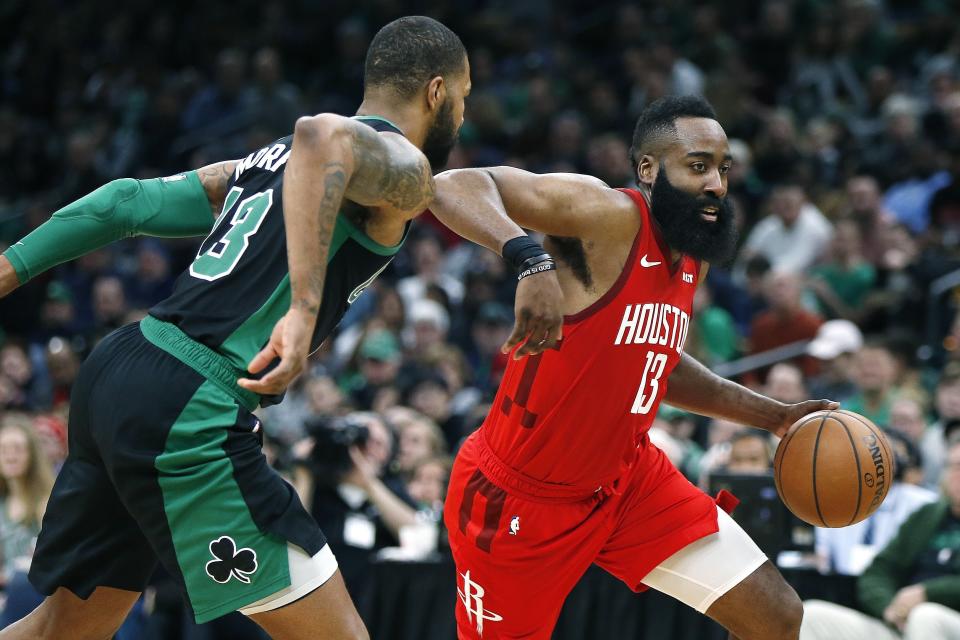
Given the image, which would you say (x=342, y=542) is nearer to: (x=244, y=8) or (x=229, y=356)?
(x=229, y=356)

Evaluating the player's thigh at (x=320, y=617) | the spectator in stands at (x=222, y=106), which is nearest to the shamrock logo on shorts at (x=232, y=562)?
the player's thigh at (x=320, y=617)

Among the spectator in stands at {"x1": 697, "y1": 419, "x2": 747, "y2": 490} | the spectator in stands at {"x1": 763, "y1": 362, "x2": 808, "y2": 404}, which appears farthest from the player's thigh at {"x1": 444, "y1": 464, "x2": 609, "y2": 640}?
the spectator in stands at {"x1": 763, "y1": 362, "x2": 808, "y2": 404}

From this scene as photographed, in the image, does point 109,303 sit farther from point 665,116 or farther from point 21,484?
point 665,116

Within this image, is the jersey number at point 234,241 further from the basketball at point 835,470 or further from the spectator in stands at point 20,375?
the spectator in stands at point 20,375

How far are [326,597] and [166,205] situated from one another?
4.23 ft

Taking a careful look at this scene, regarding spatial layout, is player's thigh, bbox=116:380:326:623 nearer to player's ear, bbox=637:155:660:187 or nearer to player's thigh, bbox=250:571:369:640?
player's thigh, bbox=250:571:369:640

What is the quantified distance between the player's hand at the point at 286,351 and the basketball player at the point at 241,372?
1 cm

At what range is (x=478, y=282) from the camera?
11.2 meters

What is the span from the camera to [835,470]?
14.7 ft

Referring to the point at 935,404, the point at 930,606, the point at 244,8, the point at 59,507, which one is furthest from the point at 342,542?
the point at 244,8

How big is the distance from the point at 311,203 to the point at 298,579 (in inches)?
39.9

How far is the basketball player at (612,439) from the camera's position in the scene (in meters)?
4.22

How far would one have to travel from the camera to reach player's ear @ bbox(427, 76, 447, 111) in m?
3.72

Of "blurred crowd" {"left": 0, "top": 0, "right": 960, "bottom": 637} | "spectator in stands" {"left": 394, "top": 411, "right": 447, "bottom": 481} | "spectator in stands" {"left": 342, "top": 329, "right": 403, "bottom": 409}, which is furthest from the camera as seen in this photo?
"spectator in stands" {"left": 342, "top": 329, "right": 403, "bottom": 409}
